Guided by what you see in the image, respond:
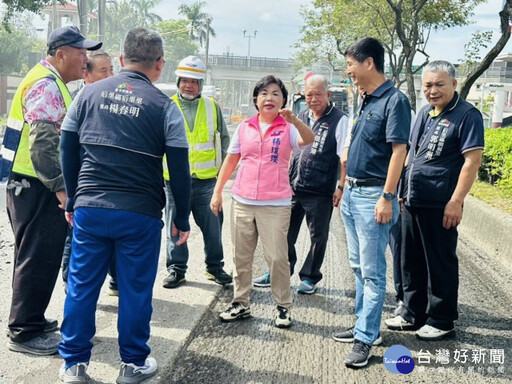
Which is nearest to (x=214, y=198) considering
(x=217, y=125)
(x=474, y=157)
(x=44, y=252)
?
(x=217, y=125)

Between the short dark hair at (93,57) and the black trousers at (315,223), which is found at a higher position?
the short dark hair at (93,57)

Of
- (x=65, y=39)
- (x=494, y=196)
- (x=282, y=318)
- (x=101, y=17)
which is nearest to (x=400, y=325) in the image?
(x=282, y=318)

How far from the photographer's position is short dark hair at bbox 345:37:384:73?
3754 mm

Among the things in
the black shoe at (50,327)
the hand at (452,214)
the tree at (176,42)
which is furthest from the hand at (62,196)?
the tree at (176,42)

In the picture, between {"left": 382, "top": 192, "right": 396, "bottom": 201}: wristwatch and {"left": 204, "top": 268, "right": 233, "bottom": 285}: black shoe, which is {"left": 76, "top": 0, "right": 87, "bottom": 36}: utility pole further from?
{"left": 382, "top": 192, "right": 396, "bottom": 201}: wristwatch

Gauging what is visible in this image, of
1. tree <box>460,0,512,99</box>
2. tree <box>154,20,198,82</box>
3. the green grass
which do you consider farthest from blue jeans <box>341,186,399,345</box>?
A: tree <box>154,20,198,82</box>

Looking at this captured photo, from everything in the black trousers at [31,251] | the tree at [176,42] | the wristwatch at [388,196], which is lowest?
the black trousers at [31,251]

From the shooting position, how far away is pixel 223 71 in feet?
196

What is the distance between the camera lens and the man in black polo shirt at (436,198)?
402 centimetres

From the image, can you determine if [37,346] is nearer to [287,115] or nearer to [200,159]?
[200,159]

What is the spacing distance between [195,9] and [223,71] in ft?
51.6

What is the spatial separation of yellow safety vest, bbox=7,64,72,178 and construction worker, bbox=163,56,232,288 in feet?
4.76

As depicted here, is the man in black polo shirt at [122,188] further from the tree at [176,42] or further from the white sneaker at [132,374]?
the tree at [176,42]

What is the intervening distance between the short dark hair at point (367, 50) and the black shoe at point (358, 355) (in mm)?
1877
